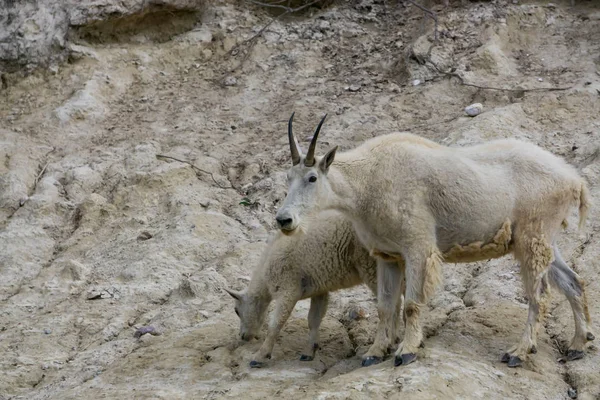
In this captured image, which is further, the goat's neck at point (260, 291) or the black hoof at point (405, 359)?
the goat's neck at point (260, 291)

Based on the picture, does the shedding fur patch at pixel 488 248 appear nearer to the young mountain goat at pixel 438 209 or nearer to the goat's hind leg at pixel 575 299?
the young mountain goat at pixel 438 209

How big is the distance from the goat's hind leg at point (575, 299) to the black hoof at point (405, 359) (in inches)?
61.9

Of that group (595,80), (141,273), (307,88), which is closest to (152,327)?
(141,273)

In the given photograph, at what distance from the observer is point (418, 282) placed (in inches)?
337

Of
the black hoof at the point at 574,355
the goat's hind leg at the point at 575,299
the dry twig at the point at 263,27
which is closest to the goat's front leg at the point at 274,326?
the goat's hind leg at the point at 575,299

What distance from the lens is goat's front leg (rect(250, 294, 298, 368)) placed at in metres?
9.33

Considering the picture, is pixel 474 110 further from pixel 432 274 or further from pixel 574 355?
pixel 432 274

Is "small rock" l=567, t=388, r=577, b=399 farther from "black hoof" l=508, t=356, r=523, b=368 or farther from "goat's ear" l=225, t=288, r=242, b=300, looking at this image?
"goat's ear" l=225, t=288, r=242, b=300

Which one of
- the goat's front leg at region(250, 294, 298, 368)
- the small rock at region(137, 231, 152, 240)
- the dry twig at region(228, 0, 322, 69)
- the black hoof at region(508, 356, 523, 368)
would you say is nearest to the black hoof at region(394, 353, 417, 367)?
the black hoof at region(508, 356, 523, 368)

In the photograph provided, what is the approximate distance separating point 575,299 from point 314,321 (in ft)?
8.29

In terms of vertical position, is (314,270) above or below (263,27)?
below

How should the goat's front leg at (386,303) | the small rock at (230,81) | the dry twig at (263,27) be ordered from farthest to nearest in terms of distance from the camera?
the dry twig at (263,27), the small rock at (230,81), the goat's front leg at (386,303)

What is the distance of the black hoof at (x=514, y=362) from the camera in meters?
8.55

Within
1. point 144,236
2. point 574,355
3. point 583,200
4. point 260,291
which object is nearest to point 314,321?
point 260,291
